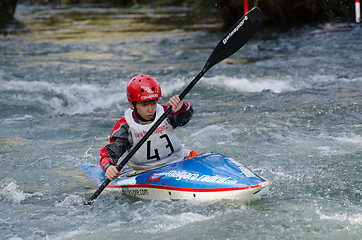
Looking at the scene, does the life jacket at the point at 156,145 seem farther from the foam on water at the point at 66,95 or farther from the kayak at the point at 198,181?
the foam on water at the point at 66,95

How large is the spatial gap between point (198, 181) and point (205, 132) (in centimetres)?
253

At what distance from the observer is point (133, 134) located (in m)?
4.51

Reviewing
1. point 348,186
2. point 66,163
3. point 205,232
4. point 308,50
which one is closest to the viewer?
point 205,232

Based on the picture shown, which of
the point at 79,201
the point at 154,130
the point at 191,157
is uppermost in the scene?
the point at 154,130

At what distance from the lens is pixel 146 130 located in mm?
4484

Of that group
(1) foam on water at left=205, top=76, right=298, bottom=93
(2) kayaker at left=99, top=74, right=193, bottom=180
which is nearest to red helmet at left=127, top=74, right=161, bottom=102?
(2) kayaker at left=99, top=74, right=193, bottom=180

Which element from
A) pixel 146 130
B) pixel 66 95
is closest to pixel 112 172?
pixel 146 130

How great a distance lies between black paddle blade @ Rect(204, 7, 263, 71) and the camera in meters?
4.93

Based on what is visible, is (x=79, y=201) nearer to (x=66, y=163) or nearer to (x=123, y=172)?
(x=123, y=172)

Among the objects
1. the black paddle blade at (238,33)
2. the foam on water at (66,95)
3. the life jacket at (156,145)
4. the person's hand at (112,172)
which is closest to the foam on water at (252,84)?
the foam on water at (66,95)

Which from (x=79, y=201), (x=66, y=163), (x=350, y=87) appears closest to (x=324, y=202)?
(x=79, y=201)

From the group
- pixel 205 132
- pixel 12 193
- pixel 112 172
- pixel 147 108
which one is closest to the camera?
pixel 112 172

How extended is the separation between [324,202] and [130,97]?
5.71 feet

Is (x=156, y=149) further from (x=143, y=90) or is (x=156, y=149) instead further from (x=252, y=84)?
(x=252, y=84)
